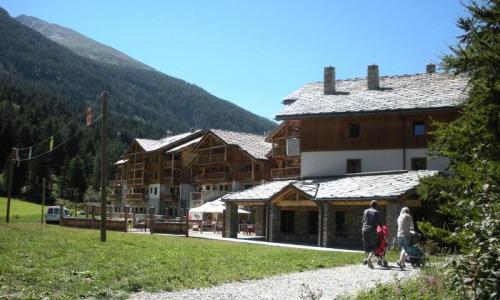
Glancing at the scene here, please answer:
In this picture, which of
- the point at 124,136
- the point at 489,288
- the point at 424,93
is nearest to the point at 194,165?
the point at 424,93

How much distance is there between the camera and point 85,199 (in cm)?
10706

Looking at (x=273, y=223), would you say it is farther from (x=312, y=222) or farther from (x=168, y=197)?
(x=168, y=197)

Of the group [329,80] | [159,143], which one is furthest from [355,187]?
[159,143]

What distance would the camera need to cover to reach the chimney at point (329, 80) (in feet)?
129

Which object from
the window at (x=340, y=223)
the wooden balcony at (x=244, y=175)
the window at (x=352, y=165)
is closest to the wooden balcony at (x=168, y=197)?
the wooden balcony at (x=244, y=175)

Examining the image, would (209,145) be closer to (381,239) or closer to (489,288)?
(381,239)

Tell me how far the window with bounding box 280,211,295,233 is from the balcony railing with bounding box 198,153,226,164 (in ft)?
78.7

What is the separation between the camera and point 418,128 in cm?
3322

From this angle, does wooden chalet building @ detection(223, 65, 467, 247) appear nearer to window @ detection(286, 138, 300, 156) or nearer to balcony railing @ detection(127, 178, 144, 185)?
window @ detection(286, 138, 300, 156)

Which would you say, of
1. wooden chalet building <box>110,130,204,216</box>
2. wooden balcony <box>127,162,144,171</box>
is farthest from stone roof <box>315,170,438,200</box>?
wooden balcony <box>127,162,144,171</box>

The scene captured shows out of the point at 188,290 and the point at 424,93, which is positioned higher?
the point at 424,93

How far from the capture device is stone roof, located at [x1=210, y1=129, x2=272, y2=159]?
191 ft

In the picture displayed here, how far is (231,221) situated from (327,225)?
28.4 feet

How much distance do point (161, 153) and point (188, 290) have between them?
65.4m
